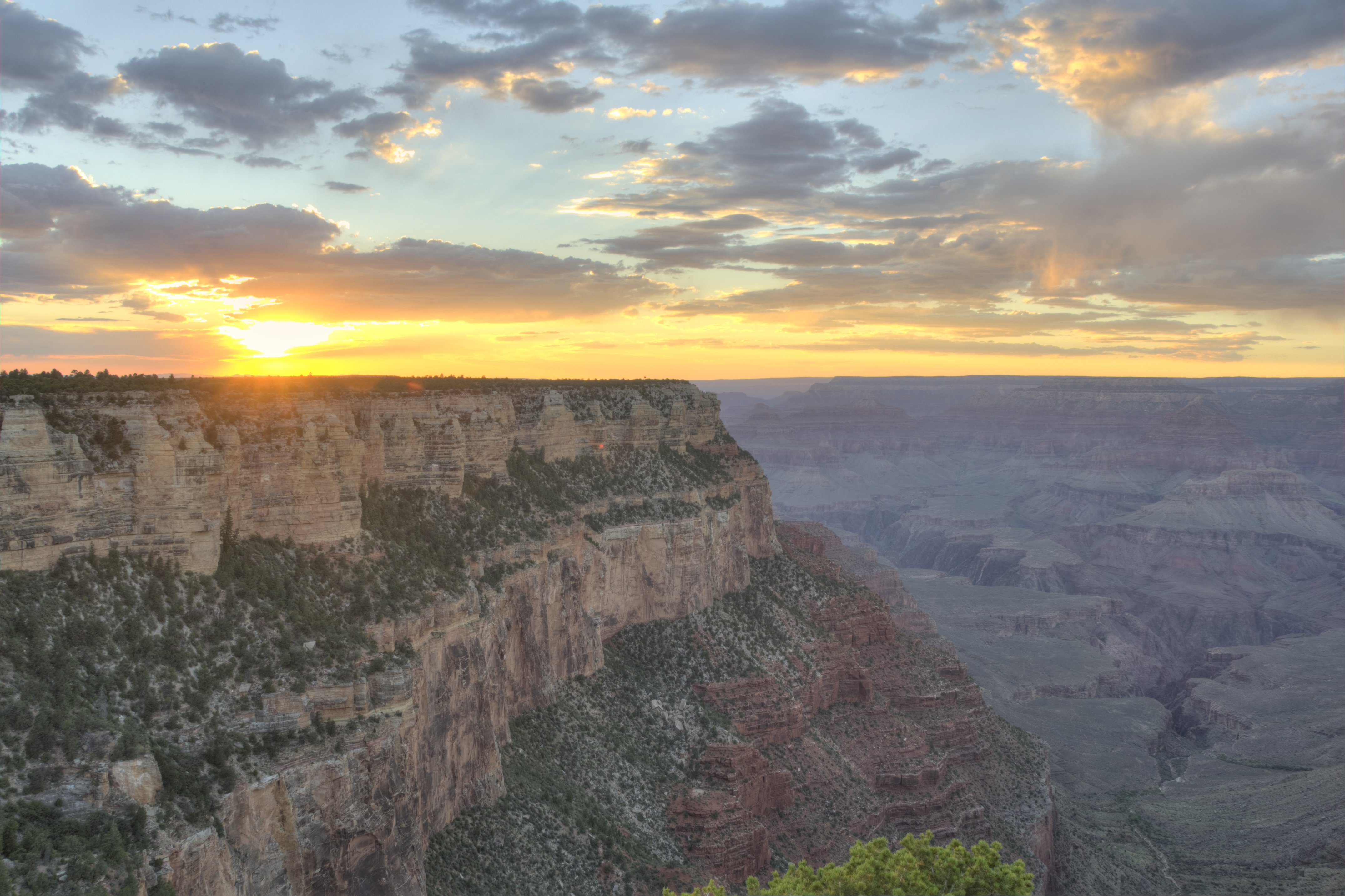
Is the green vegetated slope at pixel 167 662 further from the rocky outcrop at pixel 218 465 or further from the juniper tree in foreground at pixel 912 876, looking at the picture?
the juniper tree in foreground at pixel 912 876

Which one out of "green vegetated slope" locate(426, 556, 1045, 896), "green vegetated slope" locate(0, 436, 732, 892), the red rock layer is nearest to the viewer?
"green vegetated slope" locate(0, 436, 732, 892)

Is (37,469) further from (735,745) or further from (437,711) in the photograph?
(735,745)

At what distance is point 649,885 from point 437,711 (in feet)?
51.8

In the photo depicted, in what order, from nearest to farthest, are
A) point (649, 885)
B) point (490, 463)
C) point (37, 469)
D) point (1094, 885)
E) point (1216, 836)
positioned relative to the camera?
point (37, 469) → point (649, 885) → point (490, 463) → point (1094, 885) → point (1216, 836)

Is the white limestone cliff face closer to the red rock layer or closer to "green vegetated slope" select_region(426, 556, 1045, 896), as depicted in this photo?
"green vegetated slope" select_region(426, 556, 1045, 896)

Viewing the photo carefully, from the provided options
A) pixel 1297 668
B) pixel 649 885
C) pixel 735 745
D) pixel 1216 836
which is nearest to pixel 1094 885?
pixel 1216 836

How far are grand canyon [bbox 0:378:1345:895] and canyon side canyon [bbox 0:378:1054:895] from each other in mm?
143

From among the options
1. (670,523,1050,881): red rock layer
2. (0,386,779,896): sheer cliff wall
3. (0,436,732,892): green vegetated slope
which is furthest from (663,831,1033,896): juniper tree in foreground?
(670,523,1050,881): red rock layer

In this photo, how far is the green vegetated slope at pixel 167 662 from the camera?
25.5m

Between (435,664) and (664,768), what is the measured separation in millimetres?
22087

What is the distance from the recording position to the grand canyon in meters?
30.2

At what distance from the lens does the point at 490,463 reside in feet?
199

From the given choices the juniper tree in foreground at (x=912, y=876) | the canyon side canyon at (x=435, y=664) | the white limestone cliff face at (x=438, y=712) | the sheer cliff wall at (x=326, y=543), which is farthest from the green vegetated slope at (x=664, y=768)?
the juniper tree in foreground at (x=912, y=876)

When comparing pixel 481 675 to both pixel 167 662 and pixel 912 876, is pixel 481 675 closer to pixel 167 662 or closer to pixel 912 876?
pixel 167 662
